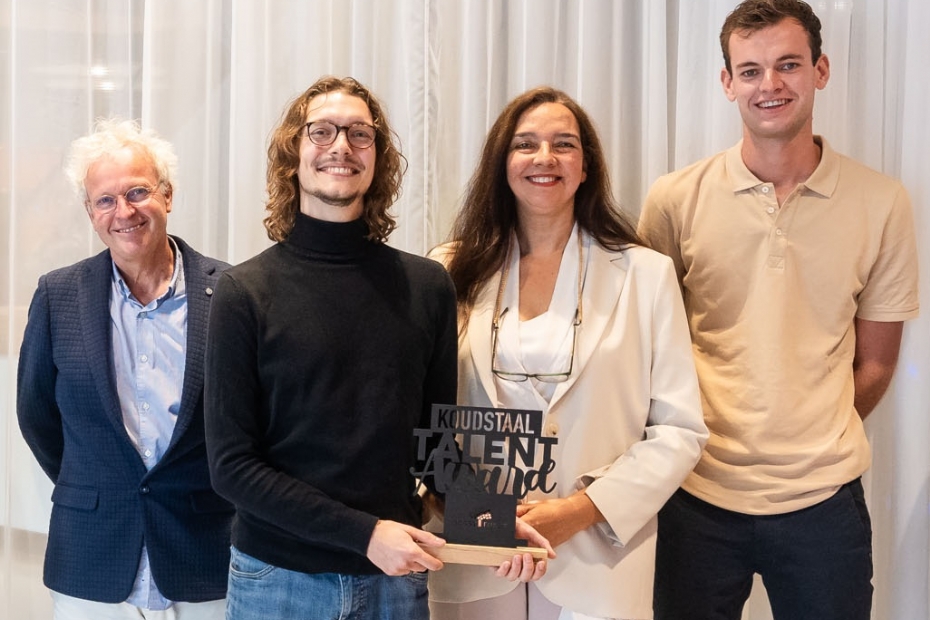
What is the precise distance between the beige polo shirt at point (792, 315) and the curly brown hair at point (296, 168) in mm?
722

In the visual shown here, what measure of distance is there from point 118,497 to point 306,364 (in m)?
0.61

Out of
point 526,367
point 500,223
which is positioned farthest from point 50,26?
point 526,367

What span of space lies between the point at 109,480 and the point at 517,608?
0.86 m

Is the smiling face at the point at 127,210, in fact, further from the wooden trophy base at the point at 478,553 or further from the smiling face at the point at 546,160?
the wooden trophy base at the point at 478,553

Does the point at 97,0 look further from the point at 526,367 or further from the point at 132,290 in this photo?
the point at 526,367

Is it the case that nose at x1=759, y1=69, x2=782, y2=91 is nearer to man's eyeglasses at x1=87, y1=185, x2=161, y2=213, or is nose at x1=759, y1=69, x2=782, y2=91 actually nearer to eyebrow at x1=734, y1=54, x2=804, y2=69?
eyebrow at x1=734, y1=54, x2=804, y2=69

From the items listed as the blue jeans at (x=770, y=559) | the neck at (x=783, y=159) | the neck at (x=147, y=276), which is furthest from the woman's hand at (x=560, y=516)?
the neck at (x=147, y=276)

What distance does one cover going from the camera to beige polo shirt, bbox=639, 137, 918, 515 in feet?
6.55

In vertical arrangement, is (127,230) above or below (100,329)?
above

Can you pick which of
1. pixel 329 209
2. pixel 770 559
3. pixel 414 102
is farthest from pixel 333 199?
pixel 770 559

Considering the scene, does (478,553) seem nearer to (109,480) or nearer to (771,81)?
(109,480)

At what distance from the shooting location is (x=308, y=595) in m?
1.64

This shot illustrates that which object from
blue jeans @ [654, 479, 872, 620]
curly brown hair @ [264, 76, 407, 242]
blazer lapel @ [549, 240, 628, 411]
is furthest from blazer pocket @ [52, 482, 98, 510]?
blue jeans @ [654, 479, 872, 620]

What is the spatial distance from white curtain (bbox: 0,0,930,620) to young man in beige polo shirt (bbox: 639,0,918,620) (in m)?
0.24
